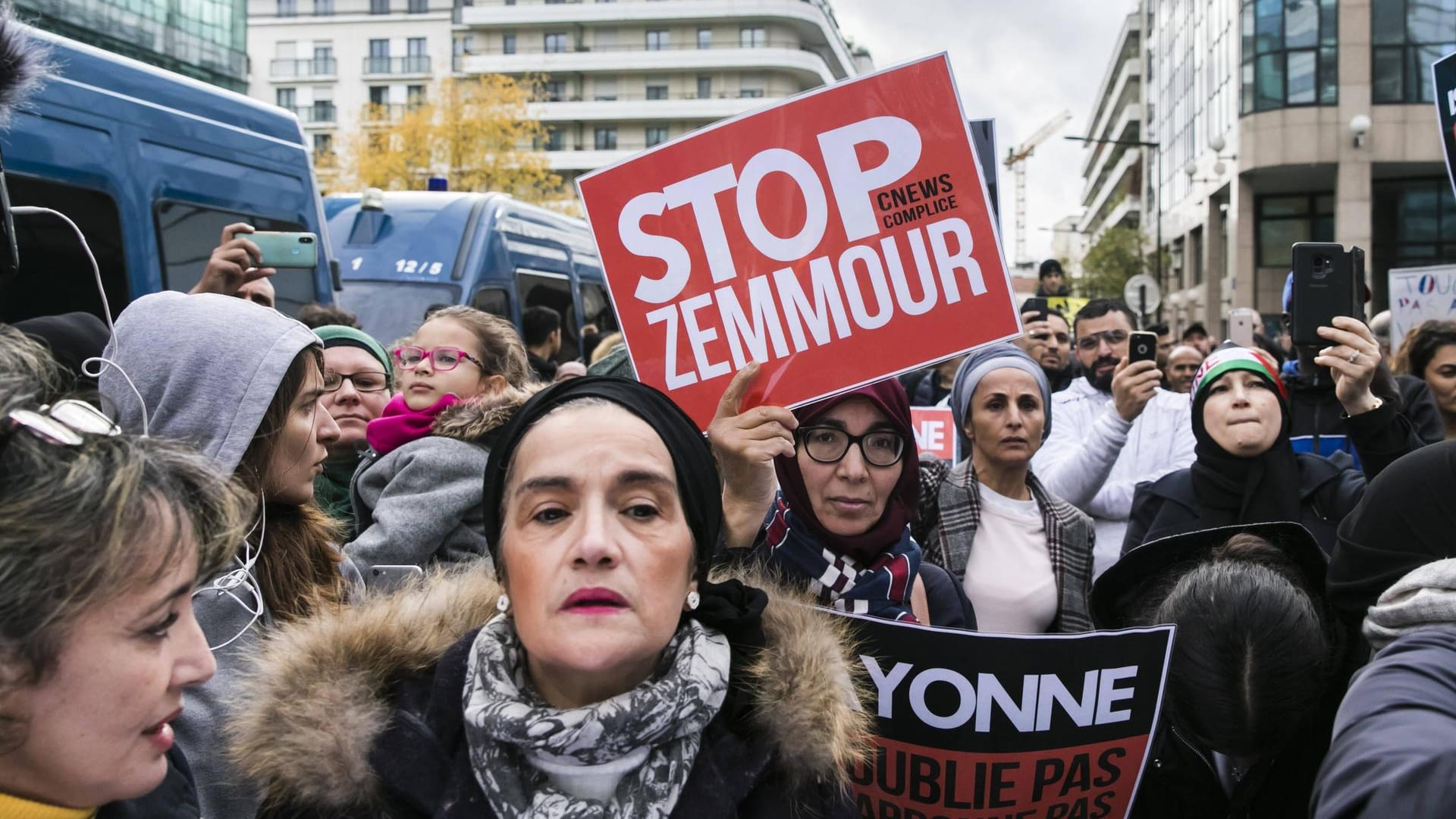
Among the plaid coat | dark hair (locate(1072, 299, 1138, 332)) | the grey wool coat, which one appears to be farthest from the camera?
dark hair (locate(1072, 299, 1138, 332))

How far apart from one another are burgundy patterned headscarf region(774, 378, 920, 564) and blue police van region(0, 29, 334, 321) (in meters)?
3.36

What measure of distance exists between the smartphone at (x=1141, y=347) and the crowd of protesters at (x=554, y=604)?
1070 millimetres

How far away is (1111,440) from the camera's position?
174 inches

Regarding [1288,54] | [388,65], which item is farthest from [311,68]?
[1288,54]

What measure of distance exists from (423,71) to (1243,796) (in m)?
73.2

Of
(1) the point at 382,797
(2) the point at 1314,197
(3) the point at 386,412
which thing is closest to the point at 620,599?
(1) the point at 382,797

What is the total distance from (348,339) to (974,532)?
2.33 m

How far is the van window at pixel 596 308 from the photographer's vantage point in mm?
13375

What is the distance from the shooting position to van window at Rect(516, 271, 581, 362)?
36.6 ft

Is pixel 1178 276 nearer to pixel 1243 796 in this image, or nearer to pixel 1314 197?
pixel 1314 197

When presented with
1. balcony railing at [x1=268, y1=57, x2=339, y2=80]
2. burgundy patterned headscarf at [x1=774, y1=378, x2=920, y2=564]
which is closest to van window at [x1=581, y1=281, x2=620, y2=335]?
burgundy patterned headscarf at [x1=774, y1=378, x2=920, y2=564]

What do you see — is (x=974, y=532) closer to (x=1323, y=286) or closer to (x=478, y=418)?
(x=1323, y=286)

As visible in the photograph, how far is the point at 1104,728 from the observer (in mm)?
2305

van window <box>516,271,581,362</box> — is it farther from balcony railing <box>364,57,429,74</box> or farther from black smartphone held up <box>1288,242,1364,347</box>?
balcony railing <box>364,57,429,74</box>
